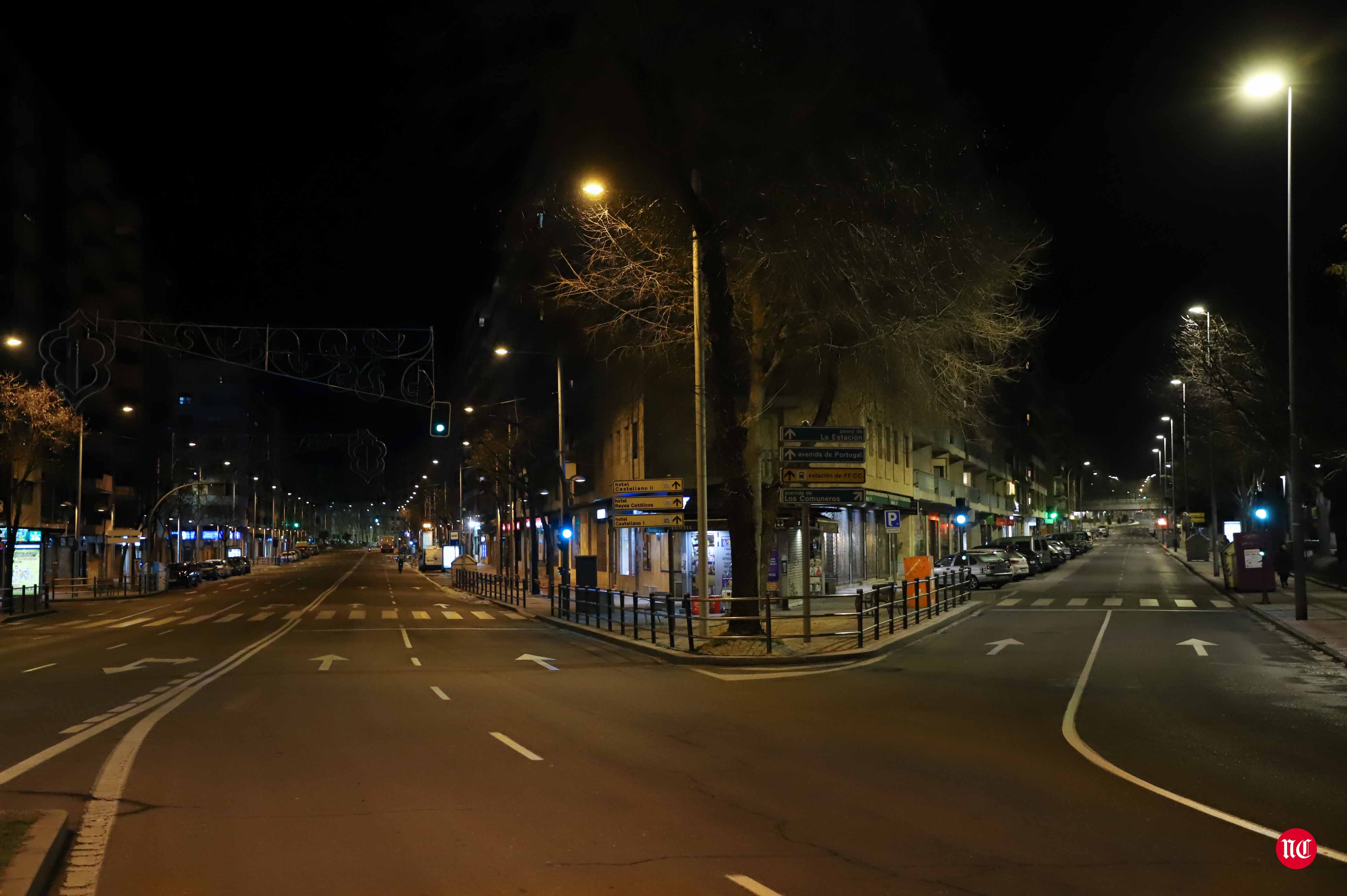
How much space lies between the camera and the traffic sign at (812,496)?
69.8 ft

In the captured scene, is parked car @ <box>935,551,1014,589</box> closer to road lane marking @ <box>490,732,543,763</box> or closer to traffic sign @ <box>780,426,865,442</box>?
traffic sign @ <box>780,426,865,442</box>

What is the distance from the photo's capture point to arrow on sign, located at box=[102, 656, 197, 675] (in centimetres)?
1981

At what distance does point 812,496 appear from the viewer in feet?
70.9

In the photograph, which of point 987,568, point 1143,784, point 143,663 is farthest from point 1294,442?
point 143,663

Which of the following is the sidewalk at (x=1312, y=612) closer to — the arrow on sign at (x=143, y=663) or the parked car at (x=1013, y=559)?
the parked car at (x=1013, y=559)

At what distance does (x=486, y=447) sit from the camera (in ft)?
192

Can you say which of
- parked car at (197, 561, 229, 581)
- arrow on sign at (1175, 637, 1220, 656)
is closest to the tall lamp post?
arrow on sign at (1175, 637, 1220, 656)

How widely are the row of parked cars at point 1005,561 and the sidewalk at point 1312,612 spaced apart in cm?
798

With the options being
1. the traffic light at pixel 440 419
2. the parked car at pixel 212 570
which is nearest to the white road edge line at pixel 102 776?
the traffic light at pixel 440 419

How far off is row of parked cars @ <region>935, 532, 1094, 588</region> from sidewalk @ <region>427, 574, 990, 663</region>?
30.5 ft

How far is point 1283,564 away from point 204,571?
215ft

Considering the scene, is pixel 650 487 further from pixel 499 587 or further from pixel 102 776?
pixel 499 587

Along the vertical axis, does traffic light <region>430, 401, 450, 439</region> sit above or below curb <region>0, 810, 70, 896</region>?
above

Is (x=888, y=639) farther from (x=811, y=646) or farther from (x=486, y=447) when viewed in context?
(x=486, y=447)
